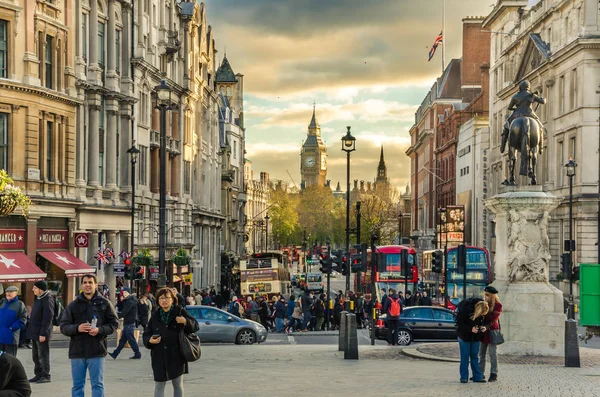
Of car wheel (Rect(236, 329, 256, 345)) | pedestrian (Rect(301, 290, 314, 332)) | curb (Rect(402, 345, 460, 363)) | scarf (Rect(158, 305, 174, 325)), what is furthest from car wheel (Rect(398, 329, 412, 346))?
scarf (Rect(158, 305, 174, 325))

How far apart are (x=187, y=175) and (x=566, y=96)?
80.2 ft

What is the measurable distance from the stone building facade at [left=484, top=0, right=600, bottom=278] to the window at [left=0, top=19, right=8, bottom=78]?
34948 mm

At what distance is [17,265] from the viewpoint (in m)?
38.7

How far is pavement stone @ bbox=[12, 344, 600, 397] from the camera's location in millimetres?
18781

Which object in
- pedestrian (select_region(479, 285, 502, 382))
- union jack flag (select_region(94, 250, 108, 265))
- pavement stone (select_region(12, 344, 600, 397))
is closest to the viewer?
pavement stone (select_region(12, 344, 600, 397))

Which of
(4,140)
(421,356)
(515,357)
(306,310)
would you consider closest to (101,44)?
(4,140)

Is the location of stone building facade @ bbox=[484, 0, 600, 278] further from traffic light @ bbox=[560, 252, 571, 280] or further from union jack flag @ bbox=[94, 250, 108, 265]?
union jack flag @ bbox=[94, 250, 108, 265]

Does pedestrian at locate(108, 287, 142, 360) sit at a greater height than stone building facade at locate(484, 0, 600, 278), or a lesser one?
lesser

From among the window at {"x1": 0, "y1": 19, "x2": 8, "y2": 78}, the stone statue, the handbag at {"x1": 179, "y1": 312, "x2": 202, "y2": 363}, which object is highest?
the window at {"x1": 0, "y1": 19, "x2": 8, "y2": 78}

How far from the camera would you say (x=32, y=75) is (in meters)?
40.8

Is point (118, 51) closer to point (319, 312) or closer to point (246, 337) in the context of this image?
point (319, 312)

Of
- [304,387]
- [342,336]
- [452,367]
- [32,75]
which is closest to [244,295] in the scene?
[32,75]

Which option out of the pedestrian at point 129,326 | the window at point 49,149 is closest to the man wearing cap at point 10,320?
the pedestrian at point 129,326

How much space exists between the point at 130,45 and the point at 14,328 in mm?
36545
